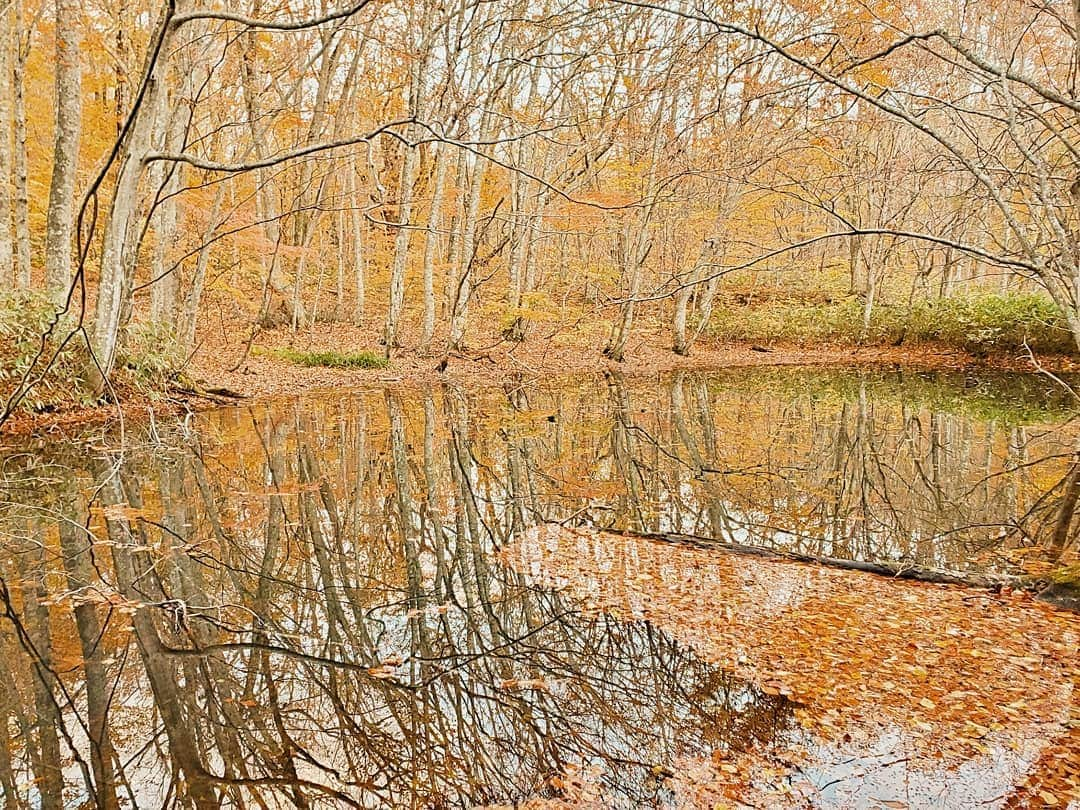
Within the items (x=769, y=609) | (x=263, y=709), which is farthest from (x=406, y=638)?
(x=769, y=609)

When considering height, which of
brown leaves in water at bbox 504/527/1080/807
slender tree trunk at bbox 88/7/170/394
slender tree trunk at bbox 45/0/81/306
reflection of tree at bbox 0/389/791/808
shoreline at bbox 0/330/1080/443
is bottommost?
reflection of tree at bbox 0/389/791/808

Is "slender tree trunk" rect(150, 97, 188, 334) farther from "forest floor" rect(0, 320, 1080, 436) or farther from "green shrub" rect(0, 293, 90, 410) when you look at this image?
"green shrub" rect(0, 293, 90, 410)

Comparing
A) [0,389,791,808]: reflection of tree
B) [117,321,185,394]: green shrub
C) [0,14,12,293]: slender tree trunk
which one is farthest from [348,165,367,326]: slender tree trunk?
[0,389,791,808]: reflection of tree

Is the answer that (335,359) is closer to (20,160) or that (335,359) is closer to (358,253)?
(358,253)

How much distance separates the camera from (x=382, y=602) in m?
4.32

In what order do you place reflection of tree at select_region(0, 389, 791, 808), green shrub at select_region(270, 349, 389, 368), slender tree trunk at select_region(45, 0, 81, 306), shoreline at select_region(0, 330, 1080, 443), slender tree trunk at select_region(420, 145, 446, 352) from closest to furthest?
reflection of tree at select_region(0, 389, 791, 808)
slender tree trunk at select_region(45, 0, 81, 306)
shoreline at select_region(0, 330, 1080, 443)
green shrub at select_region(270, 349, 389, 368)
slender tree trunk at select_region(420, 145, 446, 352)

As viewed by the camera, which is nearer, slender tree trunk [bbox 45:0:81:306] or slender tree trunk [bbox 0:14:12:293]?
slender tree trunk [bbox 45:0:81:306]

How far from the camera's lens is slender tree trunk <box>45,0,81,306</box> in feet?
30.1

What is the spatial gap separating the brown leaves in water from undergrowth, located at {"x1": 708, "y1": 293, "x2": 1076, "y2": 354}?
16.7 meters

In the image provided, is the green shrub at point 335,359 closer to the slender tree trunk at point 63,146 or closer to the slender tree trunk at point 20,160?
the slender tree trunk at point 20,160

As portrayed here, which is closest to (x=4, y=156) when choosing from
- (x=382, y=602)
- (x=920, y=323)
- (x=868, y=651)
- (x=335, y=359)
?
(x=335, y=359)

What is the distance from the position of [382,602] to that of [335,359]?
1277 cm

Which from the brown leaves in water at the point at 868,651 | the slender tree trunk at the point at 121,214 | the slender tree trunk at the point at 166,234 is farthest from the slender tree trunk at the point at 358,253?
the brown leaves in water at the point at 868,651

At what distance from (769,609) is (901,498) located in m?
3.56
